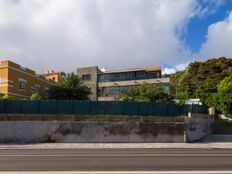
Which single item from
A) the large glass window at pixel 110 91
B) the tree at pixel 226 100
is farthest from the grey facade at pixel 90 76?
the tree at pixel 226 100

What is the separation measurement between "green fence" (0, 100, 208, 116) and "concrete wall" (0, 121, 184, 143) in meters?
3.81

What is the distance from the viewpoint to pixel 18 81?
55.8 metres

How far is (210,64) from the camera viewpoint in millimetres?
74688

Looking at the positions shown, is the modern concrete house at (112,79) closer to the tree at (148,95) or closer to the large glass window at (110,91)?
the large glass window at (110,91)

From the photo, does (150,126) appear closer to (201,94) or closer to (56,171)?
(56,171)

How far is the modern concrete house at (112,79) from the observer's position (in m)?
93.7

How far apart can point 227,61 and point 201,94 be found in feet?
44.5

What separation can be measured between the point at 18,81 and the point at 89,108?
76.2 ft

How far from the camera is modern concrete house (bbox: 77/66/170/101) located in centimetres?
9369

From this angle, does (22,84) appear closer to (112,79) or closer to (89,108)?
(89,108)


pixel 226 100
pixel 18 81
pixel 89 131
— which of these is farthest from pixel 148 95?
pixel 89 131

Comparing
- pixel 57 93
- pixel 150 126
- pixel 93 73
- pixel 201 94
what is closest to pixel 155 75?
pixel 93 73

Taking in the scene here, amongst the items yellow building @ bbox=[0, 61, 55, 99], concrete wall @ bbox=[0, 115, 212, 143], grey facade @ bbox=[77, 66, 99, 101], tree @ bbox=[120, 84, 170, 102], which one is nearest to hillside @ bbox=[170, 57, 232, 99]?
tree @ bbox=[120, 84, 170, 102]

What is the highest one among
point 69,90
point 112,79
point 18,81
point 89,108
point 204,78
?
point 112,79
